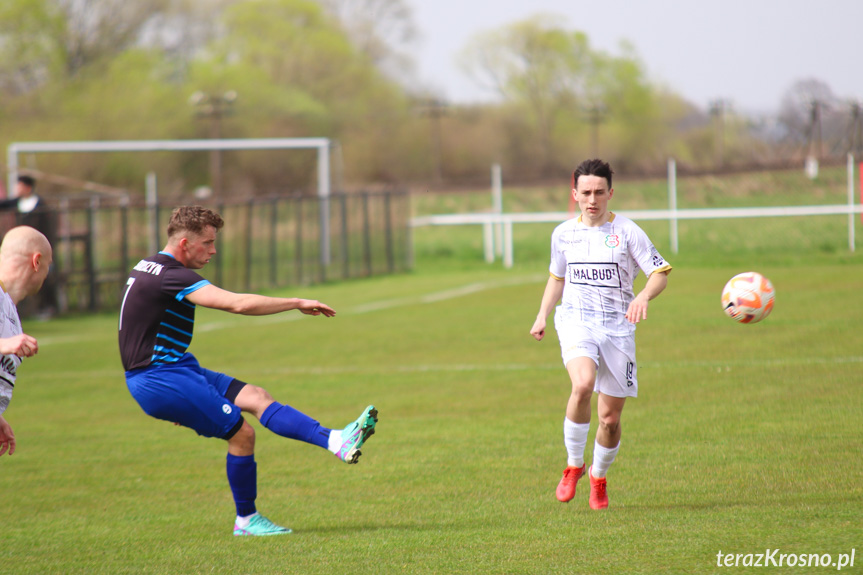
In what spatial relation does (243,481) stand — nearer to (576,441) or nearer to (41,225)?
(576,441)

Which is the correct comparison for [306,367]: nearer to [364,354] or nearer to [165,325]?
[364,354]

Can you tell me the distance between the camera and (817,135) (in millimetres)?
36406

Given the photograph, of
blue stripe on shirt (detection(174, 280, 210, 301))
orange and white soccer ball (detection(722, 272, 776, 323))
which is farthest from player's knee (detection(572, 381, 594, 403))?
blue stripe on shirt (detection(174, 280, 210, 301))

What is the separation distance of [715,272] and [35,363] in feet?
48.2

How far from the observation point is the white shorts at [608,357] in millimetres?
5629

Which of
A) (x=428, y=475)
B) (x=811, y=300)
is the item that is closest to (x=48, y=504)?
(x=428, y=475)

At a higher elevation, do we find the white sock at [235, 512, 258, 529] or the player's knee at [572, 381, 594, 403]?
the player's knee at [572, 381, 594, 403]

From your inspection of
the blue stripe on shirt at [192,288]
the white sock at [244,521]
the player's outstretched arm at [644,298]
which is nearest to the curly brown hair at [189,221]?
the blue stripe on shirt at [192,288]

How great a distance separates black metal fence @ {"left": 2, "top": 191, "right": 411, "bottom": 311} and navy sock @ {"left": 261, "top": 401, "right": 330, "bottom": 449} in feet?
47.2

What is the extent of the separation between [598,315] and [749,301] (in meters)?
1.06

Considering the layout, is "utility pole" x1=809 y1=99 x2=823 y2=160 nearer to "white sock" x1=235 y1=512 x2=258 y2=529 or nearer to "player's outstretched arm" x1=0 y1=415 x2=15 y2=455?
"white sock" x1=235 y1=512 x2=258 y2=529

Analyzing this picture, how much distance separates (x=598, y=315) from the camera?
226 inches

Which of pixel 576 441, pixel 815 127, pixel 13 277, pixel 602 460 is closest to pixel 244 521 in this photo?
pixel 13 277

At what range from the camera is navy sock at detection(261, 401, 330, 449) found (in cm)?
516
